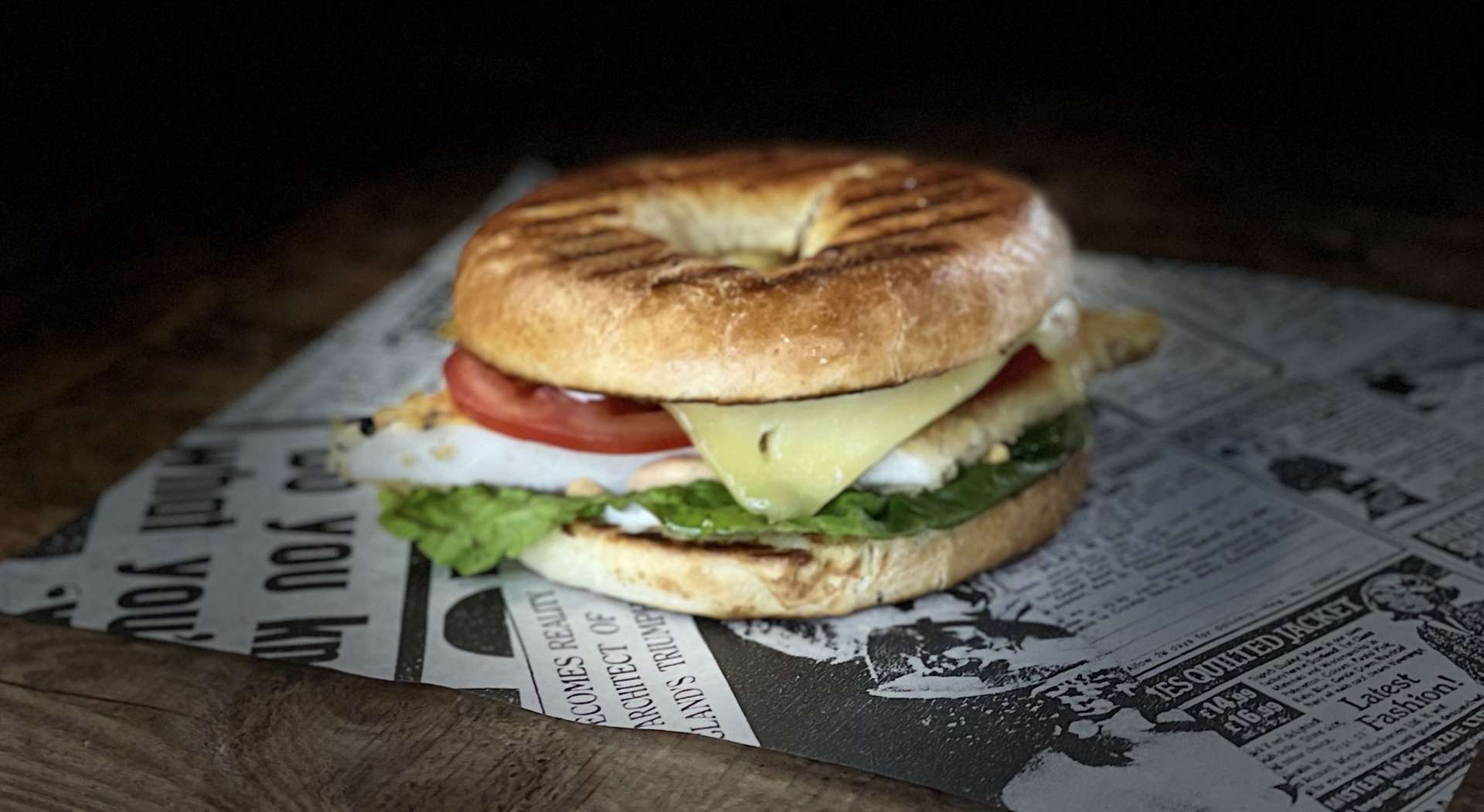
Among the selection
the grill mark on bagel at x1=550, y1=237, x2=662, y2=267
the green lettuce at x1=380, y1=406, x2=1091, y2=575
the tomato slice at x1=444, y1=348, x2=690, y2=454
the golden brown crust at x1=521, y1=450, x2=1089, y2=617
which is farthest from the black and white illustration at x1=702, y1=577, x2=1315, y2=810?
the grill mark on bagel at x1=550, y1=237, x2=662, y2=267

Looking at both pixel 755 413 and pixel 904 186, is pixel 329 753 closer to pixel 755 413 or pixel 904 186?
pixel 755 413

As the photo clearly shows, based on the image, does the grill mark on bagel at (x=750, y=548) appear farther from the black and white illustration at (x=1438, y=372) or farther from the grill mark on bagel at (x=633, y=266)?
the black and white illustration at (x=1438, y=372)

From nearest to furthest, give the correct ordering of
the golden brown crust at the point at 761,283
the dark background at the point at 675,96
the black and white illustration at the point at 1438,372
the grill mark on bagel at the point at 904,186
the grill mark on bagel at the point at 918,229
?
the golden brown crust at the point at 761,283 → the grill mark on bagel at the point at 918,229 → the grill mark on bagel at the point at 904,186 → the black and white illustration at the point at 1438,372 → the dark background at the point at 675,96

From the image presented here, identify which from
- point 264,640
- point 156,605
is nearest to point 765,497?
point 264,640

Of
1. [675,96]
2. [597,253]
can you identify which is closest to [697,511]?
[597,253]

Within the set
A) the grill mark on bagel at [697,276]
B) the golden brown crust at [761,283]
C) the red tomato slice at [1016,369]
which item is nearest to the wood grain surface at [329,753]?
the golden brown crust at [761,283]

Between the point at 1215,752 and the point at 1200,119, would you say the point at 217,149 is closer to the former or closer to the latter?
the point at 1200,119

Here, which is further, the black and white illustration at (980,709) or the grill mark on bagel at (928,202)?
the grill mark on bagel at (928,202)
